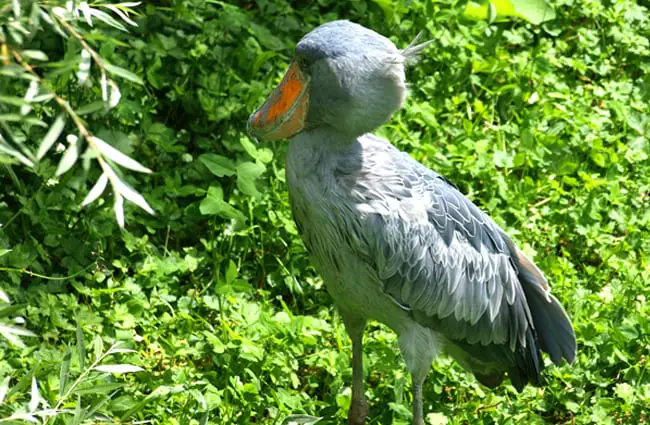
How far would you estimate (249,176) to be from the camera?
13.6ft

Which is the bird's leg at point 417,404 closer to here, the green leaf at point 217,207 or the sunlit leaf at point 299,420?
the sunlit leaf at point 299,420

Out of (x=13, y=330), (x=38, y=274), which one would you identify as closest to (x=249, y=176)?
(x=38, y=274)

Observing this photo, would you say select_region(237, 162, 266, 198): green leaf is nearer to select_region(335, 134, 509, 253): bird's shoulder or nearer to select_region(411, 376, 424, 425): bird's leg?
select_region(335, 134, 509, 253): bird's shoulder

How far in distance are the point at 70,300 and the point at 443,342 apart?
132 cm

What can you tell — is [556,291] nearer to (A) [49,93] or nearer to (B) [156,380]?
(B) [156,380]

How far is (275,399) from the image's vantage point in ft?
11.7

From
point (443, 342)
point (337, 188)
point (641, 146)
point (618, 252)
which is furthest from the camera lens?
point (641, 146)

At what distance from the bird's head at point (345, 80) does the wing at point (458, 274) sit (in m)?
0.19

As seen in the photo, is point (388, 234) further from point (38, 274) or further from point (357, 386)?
point (38, 274)

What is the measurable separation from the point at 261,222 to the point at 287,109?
116 centimetres

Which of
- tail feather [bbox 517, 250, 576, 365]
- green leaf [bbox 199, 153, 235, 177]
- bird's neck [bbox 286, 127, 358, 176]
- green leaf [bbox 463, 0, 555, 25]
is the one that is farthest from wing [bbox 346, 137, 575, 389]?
green leaf [bbox 463, 0, 555, 25]

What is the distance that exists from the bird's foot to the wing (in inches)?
14.1

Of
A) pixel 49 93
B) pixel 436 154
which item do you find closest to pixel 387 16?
pixel 436 154

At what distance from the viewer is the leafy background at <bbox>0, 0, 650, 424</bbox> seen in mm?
3643
